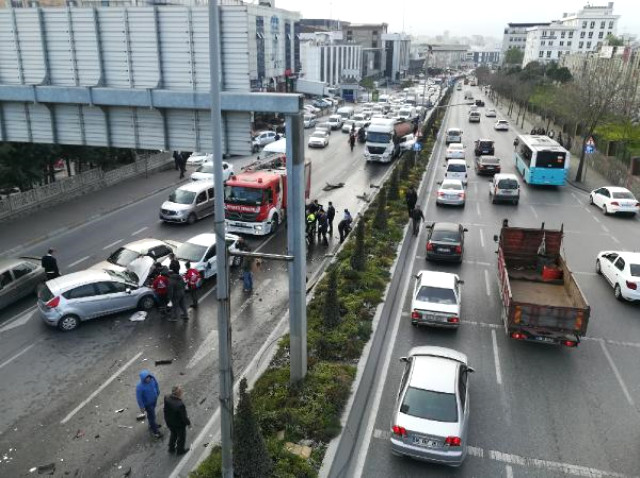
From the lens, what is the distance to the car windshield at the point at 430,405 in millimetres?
10062

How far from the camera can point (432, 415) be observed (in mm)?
10086

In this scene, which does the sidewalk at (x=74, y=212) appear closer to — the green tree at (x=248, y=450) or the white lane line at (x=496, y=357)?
the green tree at (x=248, y=450)

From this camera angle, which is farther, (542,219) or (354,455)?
(542,219)

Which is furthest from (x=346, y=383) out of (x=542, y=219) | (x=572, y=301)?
(x=542, y=219)

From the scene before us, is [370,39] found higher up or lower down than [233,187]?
higher up

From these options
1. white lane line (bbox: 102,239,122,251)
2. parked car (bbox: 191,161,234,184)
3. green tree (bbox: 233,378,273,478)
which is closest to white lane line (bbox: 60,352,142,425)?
green tree (bbox: 233,378,273,478)

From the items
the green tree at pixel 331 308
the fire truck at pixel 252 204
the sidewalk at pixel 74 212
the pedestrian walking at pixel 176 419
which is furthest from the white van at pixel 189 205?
the pedestrian walking at pixel 176 419

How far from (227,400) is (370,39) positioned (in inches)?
7281

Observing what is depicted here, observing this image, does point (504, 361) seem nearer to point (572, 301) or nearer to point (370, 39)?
point (572, 301)

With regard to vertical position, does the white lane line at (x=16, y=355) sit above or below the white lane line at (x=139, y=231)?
below

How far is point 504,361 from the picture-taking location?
14016 mm

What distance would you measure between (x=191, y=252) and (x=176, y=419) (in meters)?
9.46

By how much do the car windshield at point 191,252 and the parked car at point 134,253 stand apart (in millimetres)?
499

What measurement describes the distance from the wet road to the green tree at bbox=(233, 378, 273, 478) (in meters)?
1.99
